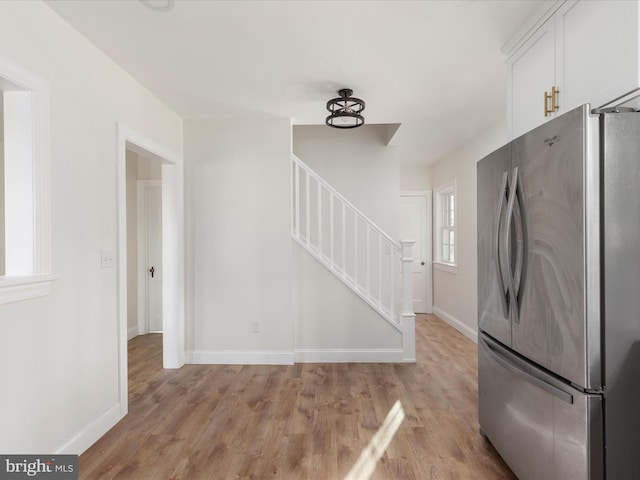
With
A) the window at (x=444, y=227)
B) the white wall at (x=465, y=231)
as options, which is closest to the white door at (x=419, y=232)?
the window at (x=444, y=227)

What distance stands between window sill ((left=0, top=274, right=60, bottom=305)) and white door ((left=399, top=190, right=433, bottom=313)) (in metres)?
5.56

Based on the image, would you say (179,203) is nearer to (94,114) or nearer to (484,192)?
(94,114)

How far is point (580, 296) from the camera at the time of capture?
148cm

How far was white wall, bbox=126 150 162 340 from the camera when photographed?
5.17 metres

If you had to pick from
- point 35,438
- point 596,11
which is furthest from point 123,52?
point 596,11

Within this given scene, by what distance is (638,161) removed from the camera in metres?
1.45

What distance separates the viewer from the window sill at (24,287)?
1.77 meters

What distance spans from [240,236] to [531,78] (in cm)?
290

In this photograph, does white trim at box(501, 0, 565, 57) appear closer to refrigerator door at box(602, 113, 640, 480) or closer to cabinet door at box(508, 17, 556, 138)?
cabinet door at box(508, 17, 556, 138)

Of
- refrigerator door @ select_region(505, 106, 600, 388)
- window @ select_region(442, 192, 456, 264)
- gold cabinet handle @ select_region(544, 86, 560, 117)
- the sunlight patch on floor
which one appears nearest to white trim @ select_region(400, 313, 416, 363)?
the sunlight patch on floor

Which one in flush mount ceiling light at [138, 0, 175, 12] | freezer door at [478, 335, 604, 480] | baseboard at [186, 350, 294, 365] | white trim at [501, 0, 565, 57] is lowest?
baseboard at [186, 350, 294, 365]

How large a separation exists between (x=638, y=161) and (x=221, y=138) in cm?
355

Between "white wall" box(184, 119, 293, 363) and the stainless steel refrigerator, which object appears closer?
the stainless steel refrigerator

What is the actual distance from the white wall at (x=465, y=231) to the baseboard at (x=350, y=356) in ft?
4.35
